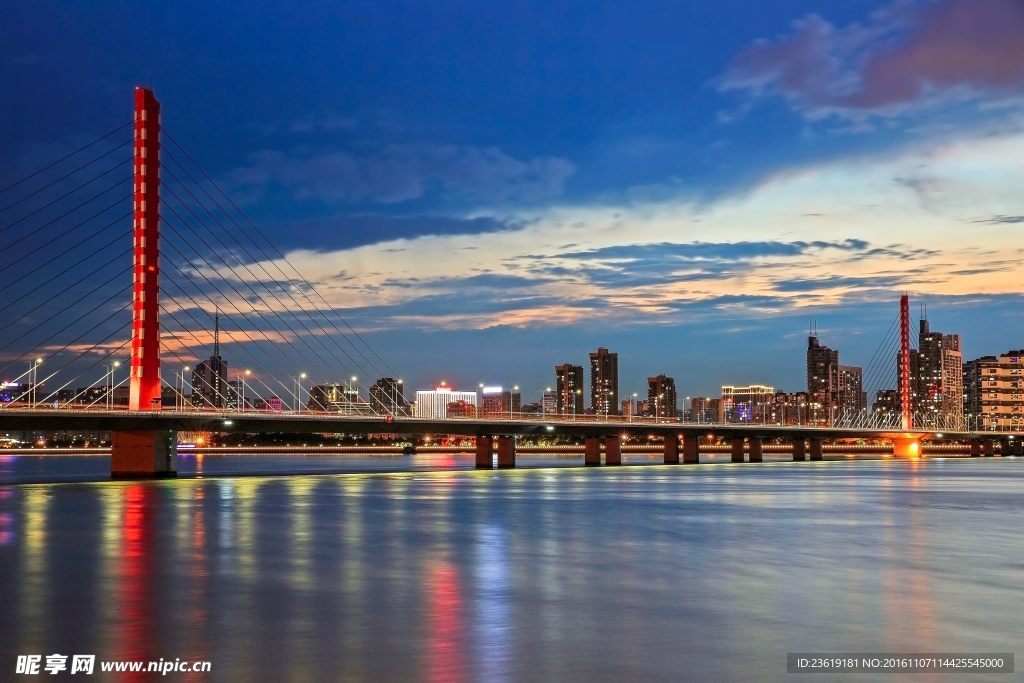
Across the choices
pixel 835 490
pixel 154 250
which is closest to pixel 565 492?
pixel 835 490

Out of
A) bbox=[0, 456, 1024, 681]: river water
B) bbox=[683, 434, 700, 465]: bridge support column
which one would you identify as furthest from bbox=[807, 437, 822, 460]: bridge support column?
bbox=[0, 456, 1024, 681]: river water

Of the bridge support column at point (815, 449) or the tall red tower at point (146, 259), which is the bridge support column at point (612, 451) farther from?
the tall red tower at point (146, 259)

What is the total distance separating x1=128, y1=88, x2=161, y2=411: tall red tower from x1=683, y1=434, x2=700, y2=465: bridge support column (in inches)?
3771

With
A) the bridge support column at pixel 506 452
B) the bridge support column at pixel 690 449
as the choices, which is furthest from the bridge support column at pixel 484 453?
the bridge support column at pixel 690 449

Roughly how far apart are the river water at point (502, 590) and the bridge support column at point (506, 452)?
8534 centimetres

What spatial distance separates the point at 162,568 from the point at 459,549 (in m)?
8.09

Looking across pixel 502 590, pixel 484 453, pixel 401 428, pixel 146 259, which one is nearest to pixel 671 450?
pixel 484 453

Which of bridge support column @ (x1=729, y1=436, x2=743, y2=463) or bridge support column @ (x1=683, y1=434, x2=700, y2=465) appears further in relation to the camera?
bridge support column @ (x1=729, y1=436, x2=743, y2=463)

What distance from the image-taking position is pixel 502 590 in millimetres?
22016

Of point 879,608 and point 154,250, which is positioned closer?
point 879,608

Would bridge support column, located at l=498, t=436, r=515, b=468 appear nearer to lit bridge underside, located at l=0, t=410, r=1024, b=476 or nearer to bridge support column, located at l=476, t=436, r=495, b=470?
lit bridge underside, located at l=0, t=410, r=1024, b=476

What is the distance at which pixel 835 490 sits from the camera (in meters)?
71.1

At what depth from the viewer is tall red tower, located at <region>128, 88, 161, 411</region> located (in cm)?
7788

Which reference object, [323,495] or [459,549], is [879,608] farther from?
[323,495]
